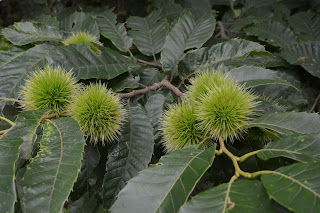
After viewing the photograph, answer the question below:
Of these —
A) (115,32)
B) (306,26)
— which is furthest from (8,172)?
(306,26)

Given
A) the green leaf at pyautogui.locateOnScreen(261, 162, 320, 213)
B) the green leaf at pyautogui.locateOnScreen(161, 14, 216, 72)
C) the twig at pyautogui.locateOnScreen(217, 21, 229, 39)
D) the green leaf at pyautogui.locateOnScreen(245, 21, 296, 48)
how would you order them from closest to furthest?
the green leaf at pyautogui.locateOnScreen(261, 162, 320, 213) < the green leaf at pyautogui.locateOnScreen(161, 14, 216, 72) < the green leaf at pyautogui.locateOnScreen(245, 21, 296, 48) < the twig at pyautogui.locateOnScreen(217, 21, 229, 39)

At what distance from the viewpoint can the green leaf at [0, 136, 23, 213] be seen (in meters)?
0.56

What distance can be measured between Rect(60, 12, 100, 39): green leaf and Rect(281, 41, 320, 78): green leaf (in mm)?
1001

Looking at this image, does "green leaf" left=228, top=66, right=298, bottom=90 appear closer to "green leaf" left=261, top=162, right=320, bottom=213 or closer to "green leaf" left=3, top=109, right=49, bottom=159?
"green leaf" left=261, top=162, right=320, bottom=213

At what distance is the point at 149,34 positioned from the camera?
56.4 inches

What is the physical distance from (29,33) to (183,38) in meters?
0.70

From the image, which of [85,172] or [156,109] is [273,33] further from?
[85,172]

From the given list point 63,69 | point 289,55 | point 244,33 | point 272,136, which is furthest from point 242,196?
point 244,33

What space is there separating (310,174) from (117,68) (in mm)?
794

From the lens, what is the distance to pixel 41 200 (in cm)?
60

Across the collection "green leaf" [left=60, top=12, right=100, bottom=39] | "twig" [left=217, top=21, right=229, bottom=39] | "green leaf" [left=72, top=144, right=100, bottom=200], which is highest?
"green leaf" [left=60, top=12, right=100, bottom=39]

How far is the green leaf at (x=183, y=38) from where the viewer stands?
119 cm

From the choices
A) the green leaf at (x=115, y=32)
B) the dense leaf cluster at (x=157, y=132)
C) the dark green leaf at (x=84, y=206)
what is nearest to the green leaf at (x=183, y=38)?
the dense leaf cluster at (x=157, y=132)

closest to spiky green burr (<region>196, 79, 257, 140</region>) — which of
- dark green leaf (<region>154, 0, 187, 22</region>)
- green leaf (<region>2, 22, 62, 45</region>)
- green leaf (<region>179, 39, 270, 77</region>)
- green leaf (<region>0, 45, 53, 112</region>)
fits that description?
green leaf (<region>179, 39, 270, 77</region>)
